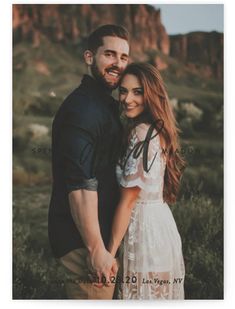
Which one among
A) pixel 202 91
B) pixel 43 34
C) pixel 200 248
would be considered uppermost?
pixel 43 34

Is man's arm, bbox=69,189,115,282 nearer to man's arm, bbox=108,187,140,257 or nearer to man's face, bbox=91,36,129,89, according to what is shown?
man's arm, bbox=108,187,140,257

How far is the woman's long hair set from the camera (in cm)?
261

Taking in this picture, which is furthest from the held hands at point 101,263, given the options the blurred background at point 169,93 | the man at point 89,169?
the blurred background at point 169,93

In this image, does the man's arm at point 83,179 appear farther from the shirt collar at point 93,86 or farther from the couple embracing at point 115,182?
the shirt collar at point 93,86

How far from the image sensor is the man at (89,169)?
2578 millimetres

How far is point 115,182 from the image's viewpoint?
260 centimetres

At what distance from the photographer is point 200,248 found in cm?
269

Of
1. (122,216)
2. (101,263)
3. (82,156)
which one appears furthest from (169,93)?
(101,263)

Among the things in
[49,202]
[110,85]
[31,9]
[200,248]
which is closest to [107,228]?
[49,202]

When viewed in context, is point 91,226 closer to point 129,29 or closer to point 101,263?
point 101,263

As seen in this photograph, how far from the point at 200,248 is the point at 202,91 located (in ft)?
2.81
